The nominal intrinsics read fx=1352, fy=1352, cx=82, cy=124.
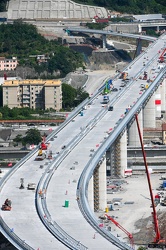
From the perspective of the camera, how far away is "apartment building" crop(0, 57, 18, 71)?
88125 mm

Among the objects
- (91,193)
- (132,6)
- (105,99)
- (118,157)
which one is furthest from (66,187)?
(132,6)

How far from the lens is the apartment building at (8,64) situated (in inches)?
3469

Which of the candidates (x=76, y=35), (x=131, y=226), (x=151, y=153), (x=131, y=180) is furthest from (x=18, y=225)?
(x=76, y=35)

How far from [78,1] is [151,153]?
45.0 m

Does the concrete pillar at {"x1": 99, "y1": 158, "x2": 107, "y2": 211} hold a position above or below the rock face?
below

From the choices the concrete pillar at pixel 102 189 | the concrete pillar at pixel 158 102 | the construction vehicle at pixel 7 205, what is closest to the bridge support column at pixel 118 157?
the concrete pillar at pixel 102 189

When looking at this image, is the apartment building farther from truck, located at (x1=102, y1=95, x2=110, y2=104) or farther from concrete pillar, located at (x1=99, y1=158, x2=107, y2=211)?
concrete pillar, located at (x1=99, y1=158, x2=107, y2=211)

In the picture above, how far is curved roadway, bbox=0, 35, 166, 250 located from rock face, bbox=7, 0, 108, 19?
3732cm

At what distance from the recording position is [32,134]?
65.0m

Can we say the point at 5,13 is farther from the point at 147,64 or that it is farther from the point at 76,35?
the point at 147,64

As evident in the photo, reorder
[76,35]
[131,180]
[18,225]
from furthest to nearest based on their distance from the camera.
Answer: [76,35] → [131,180] → [18,225]

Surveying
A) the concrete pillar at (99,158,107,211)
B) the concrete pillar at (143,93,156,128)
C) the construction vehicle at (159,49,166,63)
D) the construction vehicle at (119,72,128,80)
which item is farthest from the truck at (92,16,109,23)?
the concrete pillar at (99,158,107,211)

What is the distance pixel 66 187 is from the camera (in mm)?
47188

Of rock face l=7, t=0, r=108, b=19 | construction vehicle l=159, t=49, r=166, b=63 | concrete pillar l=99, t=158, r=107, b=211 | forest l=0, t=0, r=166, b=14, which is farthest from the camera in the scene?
forest l=0, t=0, r=166, b=14
